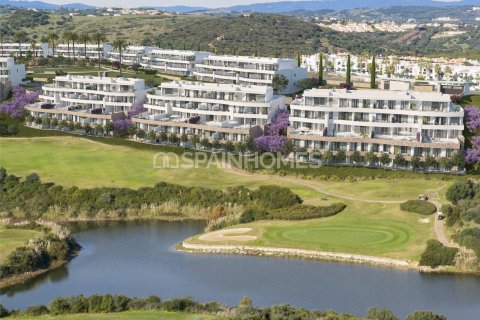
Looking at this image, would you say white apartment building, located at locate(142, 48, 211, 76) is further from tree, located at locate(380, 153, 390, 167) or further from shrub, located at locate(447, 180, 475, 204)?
shrub, located at locate(447, 180, 475, 204)

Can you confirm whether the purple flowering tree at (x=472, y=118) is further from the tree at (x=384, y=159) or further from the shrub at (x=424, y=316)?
the shrub at (x=424, y=316)

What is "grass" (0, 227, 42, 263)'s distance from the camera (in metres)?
71.4

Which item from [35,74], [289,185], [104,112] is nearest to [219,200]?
[289,185]

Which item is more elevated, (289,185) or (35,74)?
(35,74)

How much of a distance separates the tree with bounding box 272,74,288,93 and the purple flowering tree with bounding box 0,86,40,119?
48.1 metres

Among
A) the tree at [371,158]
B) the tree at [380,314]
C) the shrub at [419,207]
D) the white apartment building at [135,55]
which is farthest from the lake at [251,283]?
the white apartment building at [135,55]

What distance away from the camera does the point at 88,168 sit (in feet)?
345

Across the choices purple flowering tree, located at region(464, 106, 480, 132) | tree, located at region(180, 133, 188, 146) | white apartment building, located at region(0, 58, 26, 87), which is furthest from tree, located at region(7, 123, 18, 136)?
purple flowering tree, located at region(464, 106, 480, 132)

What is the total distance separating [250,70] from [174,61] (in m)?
33.1

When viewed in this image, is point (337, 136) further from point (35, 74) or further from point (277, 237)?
point (35, 74)

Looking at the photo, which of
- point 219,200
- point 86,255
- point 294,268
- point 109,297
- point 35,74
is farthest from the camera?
point 35,74

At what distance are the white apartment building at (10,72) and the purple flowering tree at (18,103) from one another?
533cm

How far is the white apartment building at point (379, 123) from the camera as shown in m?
101

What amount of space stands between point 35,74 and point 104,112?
41.1 metres
